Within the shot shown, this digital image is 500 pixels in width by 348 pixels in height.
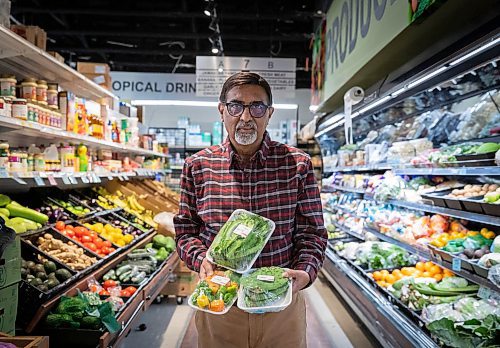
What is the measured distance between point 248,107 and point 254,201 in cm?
38

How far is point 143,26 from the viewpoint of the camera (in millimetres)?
11414

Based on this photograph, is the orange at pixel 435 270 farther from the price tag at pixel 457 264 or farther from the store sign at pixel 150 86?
the store sign at pixel 150 86

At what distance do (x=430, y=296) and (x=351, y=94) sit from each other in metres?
2.39

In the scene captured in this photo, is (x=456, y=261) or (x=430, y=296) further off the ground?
(x=456, y=261)

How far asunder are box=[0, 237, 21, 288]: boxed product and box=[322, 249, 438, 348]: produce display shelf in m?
2.22

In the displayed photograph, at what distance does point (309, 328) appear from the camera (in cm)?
455

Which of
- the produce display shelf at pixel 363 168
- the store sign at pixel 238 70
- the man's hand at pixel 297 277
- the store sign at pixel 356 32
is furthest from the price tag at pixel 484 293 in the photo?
the store sign at pixel 238 70

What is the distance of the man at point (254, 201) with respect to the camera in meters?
1.82

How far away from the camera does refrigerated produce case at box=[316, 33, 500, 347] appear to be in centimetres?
271

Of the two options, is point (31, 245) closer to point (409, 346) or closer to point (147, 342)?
point (147, 342)

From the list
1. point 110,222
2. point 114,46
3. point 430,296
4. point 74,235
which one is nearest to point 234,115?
point 430,296

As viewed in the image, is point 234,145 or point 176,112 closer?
point 234,145

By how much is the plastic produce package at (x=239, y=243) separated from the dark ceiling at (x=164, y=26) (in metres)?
6.33

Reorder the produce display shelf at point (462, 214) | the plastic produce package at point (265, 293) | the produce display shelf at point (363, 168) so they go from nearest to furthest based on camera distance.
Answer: the plastic produce package at point (265, 293) < the produce display shelf at point (462, 214) < the produce display shelf at point (363, 168)
